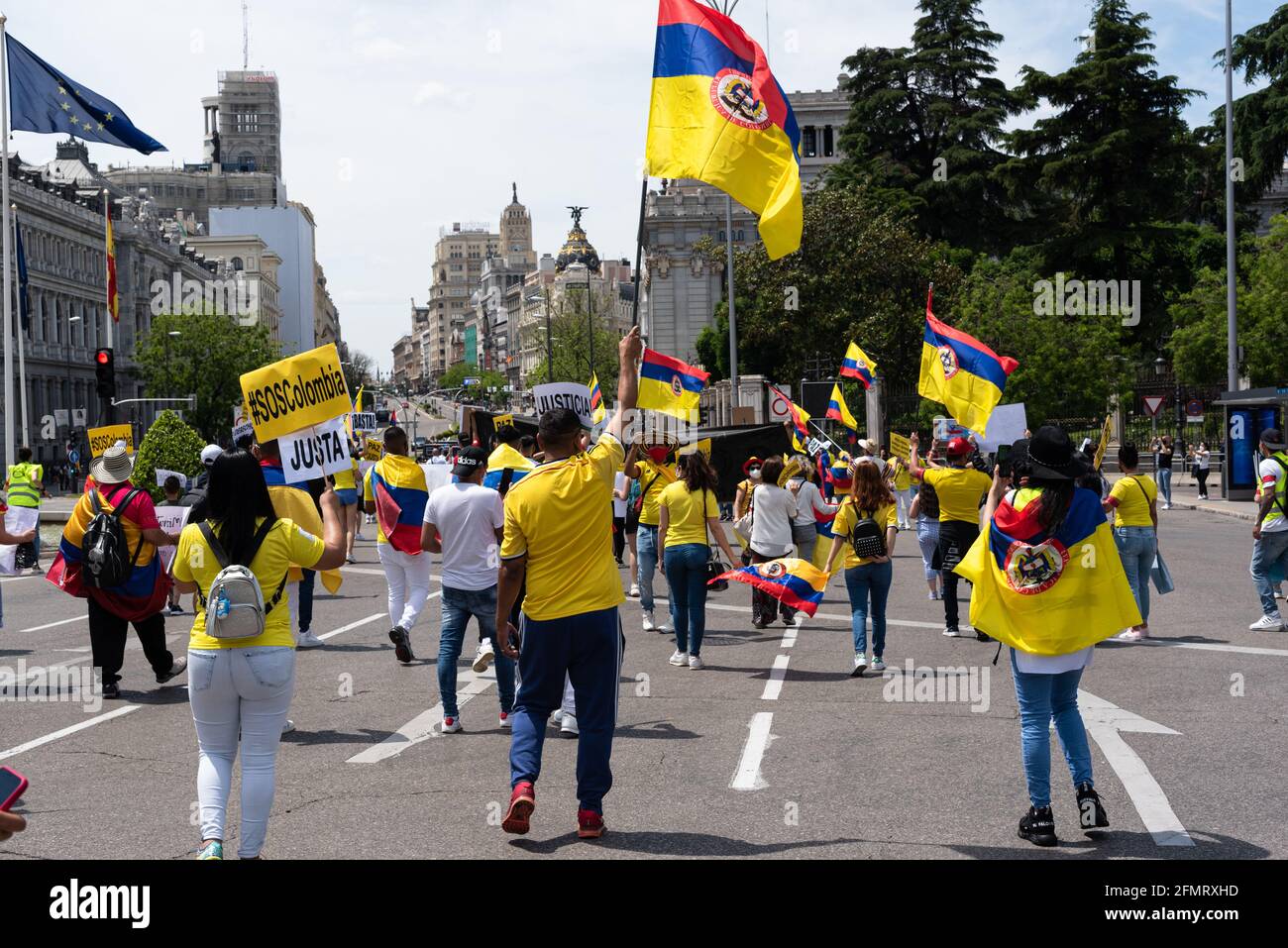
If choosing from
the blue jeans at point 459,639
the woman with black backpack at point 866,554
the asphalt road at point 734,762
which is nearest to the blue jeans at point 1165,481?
the asphalt road at point 734,762

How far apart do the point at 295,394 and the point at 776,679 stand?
4565 mm

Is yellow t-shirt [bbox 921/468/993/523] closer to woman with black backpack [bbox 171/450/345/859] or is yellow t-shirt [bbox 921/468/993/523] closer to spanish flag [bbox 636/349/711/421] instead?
spanish flag [bbox 636/349/711/421]

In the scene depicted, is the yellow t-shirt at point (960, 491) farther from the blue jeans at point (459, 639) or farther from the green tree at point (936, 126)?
the green tree at point (936, 126)

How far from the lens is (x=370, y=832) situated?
6457 mm

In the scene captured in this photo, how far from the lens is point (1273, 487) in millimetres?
13094

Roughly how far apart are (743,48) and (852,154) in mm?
58425

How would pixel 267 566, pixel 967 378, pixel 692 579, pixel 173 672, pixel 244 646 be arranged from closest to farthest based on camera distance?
pixel 244 646 → pixel 267 566 → pixel 173 672 → pixel 692 579 → pixel 967 378

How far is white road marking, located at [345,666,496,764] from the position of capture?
8297 mm

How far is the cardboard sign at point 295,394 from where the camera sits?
815 centimetres

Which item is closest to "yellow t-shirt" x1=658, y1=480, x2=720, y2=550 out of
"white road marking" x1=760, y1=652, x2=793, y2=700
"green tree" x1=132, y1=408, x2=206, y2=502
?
"white road marking" x1=760, y1=652, x2=793, y2=700

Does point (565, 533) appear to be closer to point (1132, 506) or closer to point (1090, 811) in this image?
point (1090, 811)

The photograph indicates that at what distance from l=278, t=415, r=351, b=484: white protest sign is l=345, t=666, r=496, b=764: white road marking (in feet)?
5.43

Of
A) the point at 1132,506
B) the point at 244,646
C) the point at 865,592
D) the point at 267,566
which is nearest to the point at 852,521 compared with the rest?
the point at 865,592
